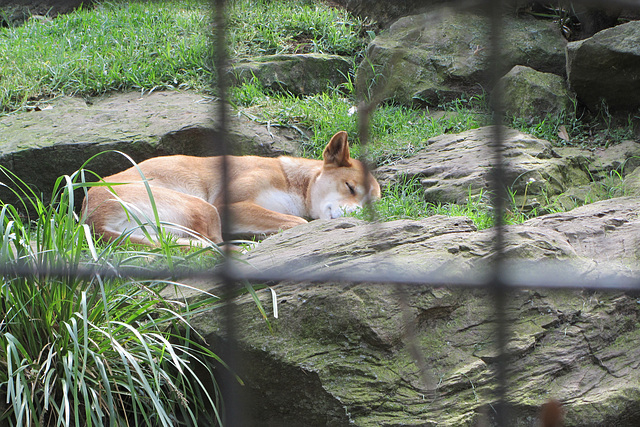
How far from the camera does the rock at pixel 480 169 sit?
3805mm

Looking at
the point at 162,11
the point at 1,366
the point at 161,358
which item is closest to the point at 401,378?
the point at 161,358

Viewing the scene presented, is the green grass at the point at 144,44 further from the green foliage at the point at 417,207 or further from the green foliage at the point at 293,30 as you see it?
the green foliage at the point at 417,207

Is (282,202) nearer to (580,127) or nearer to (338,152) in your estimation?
(338,152)

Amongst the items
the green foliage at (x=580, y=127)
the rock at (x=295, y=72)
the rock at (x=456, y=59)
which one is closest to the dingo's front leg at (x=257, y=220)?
the rock at (x=456, y=59)

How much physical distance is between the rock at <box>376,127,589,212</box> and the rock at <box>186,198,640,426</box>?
1.40 meters

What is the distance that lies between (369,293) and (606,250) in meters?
1.00

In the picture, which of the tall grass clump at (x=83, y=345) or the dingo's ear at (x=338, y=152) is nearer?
the tall grass clump at (x=83, y=345)

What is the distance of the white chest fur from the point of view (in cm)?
Answer: 473

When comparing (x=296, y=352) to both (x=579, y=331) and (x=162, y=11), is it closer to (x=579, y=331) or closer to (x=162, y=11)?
(x=579, y=331)

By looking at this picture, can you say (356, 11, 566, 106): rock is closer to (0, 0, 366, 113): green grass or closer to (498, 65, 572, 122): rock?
(498, 65, 572, 122): rock

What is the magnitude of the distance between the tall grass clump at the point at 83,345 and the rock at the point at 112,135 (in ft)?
7.48

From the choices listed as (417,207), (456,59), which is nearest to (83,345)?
(417,207)

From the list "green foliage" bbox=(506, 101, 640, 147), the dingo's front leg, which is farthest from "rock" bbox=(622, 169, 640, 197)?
the dingo's front leg

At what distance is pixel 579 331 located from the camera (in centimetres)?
223
